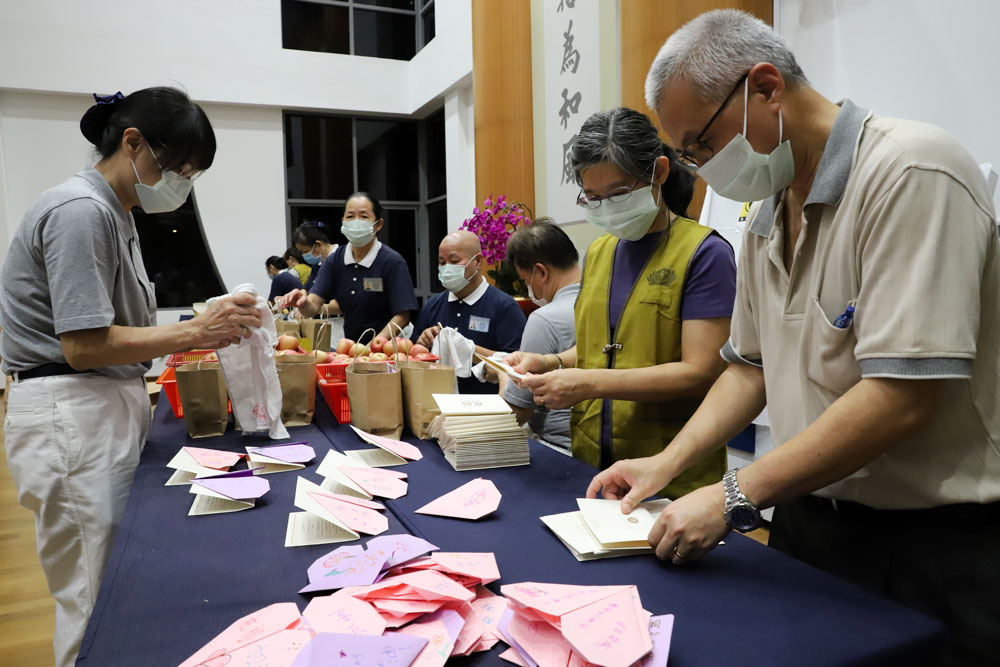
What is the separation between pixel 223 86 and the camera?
7980mm

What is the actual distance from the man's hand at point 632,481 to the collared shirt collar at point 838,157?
23.1 inches

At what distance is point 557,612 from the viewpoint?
0.87 meters

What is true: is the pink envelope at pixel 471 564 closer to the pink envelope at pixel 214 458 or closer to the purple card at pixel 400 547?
the purple card at pixel 400 547

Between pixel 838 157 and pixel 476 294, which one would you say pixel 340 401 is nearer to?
pixel 476 294

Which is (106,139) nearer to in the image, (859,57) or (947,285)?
(947,285)

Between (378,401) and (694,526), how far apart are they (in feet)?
3.81

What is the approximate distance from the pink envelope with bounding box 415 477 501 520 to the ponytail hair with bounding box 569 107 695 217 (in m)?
0.92

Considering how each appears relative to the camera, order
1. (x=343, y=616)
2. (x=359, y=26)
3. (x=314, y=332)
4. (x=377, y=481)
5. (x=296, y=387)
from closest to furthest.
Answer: (x=343, y=616)
(x=377, y=481)
(x=296, y=387)
(x=314, y=332)
(x=359, y=26)

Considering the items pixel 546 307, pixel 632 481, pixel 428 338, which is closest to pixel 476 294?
pixel 428 338

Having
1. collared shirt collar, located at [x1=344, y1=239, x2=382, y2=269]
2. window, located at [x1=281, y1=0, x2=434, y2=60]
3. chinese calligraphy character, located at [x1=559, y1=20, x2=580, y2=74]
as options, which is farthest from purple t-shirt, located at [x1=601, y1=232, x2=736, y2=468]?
window, located at [x1=281, y1=0, x2=434, y2=60]

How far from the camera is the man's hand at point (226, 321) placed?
6.01 ft

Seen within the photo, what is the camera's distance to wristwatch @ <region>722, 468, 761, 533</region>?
1.04 meters

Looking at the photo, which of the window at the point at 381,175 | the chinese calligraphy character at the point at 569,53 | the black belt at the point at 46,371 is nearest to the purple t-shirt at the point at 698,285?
the black belt at the point at 46,371

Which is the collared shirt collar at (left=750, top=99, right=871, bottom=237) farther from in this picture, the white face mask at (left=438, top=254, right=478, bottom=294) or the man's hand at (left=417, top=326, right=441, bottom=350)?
the white face mask at (left=438, top=254, right=478, bottom=294)
